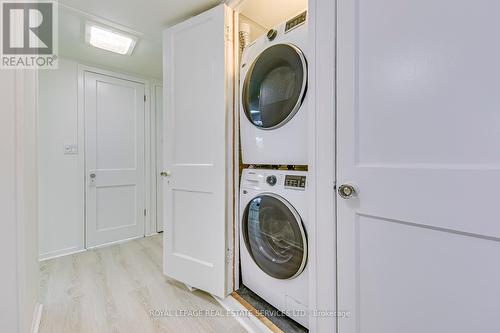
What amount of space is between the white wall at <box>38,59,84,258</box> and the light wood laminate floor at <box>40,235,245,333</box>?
225 mm

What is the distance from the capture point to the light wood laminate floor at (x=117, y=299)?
1.34m

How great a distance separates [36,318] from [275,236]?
4.94ft

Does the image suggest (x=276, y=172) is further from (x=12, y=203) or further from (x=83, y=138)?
(x=83, y=138)

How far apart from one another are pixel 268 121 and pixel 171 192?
974 millimetres

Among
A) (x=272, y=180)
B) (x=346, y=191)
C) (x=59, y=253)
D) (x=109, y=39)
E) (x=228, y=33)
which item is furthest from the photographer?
(x=59, y=253)

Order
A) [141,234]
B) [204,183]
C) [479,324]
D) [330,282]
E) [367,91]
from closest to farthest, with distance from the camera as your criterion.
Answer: [479,324] < [367,91] < [330,282] < [204,183] < [141,234]

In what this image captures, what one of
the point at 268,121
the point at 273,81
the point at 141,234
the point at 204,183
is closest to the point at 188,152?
the point at 204,183

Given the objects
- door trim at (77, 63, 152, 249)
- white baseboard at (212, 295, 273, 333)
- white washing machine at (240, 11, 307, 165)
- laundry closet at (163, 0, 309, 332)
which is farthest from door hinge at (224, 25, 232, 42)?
door trim at (77, 63, 152, 249)

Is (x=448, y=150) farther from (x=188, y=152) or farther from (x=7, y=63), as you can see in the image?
(x=7, y=63)

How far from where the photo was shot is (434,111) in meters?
0.67

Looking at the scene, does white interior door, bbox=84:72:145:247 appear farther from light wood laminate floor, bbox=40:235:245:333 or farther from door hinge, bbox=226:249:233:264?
door hinge, bbox=226:249:233:264

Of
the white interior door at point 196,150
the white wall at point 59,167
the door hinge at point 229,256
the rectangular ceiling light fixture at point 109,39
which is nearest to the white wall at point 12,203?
the white interior door at point 196,150

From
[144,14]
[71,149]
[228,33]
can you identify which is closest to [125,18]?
[144,14]

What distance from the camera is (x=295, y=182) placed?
3.93ft
